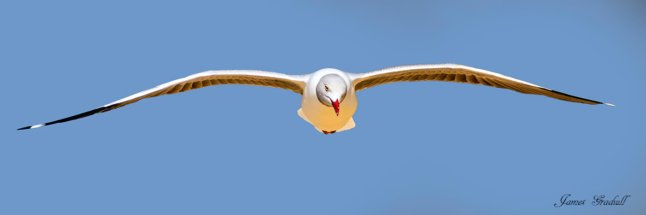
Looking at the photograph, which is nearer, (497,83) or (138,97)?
(138,97)

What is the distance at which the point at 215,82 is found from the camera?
35.6ft

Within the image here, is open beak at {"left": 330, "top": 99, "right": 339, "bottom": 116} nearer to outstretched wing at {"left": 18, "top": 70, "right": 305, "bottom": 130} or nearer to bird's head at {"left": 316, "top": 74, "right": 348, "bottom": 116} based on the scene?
bird's head at {"left": 316, "top": 74, "right": 348, "bottom": 116}

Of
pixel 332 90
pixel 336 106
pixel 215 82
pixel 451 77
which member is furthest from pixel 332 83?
pixel 451 77

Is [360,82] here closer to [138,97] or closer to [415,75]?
[415,75]

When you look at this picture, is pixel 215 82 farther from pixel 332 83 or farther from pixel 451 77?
pixel 451 77

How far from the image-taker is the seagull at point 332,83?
34.2 ft

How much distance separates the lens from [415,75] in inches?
440

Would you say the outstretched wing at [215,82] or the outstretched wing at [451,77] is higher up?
the outstretched wing at [215,82]

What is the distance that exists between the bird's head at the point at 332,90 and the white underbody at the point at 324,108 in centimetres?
8

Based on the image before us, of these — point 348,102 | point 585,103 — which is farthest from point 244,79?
point 585,103

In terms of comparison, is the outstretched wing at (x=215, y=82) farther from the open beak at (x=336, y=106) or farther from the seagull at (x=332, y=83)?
the open beak at (x=336, y=106)

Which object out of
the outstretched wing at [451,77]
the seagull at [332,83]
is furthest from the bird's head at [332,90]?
the outstretched wing at [451,77]

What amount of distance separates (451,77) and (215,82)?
210cm

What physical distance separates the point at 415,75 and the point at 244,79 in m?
1.53
